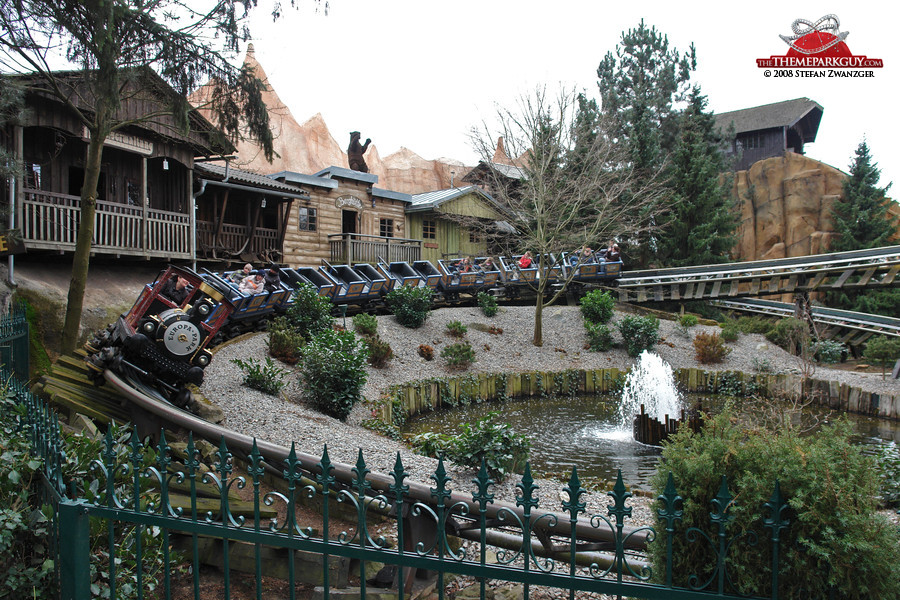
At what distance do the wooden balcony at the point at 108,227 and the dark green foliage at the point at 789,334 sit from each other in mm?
19828

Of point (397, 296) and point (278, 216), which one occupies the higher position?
point (278, 216)

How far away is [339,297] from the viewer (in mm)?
17281

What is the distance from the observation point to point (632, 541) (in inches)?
131

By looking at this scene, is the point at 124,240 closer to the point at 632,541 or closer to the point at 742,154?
the point at 632,541

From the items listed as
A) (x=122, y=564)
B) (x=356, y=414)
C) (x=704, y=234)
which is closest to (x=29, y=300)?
(x=356, y=414)

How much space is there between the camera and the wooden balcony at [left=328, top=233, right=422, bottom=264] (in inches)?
949

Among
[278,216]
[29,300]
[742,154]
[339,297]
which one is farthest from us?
[742,154]

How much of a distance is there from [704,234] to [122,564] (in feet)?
94.0

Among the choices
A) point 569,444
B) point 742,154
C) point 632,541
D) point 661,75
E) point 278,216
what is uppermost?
point 661,75

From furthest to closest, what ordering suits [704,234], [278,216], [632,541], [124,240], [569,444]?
[704,234] → [278,216] → [124,240] → [569,444] → [632,541]

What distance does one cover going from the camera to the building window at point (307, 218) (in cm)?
2459

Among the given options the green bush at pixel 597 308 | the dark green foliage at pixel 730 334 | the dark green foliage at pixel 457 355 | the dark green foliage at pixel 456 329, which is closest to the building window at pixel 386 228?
the dark green foliage at pixel 456 329

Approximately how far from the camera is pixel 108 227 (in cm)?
1496

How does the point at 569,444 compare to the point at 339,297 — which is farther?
the point at 339,297
